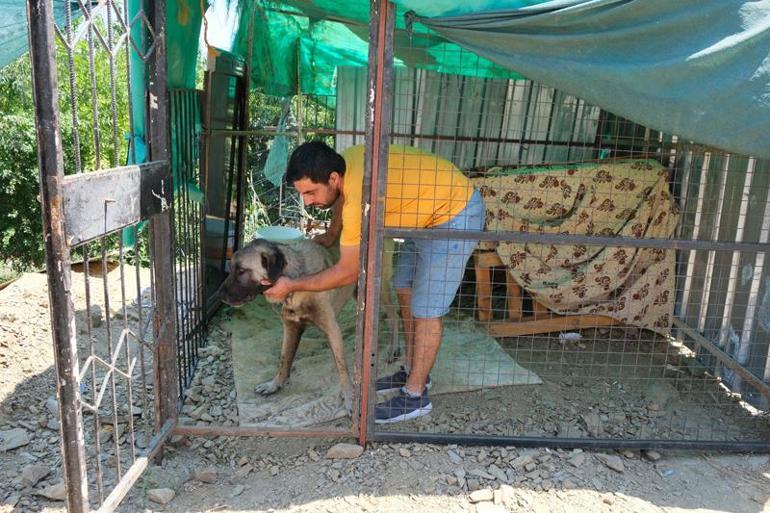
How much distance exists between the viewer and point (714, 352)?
16.0 ft

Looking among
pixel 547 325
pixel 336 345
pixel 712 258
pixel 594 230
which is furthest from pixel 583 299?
pixel 336 345

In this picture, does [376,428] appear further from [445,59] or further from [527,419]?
[445,59]

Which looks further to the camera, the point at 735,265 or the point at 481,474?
the point at 735,265

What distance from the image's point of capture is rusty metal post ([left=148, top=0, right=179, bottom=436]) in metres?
3.18

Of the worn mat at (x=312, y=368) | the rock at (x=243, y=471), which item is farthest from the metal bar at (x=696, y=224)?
the rock at (x=243, y=471)

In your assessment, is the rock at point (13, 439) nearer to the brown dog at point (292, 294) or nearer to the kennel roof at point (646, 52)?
the brown dog at point (292, 294)

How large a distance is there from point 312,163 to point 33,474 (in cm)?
229

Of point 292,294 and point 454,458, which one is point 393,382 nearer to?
point 454,458

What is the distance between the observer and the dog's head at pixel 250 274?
405 centimetres

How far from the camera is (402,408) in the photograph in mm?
4180

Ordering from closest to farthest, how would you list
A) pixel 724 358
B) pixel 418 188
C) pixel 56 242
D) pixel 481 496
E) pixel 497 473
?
pixel 56 242
pixel 481 496
pixel 497 473
pixel 418 188
pixel 724 358

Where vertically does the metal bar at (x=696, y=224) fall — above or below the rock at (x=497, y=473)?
above

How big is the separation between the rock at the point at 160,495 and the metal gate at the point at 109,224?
160 millimetres

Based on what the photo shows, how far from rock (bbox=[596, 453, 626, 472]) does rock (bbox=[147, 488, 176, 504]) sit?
2540mm
